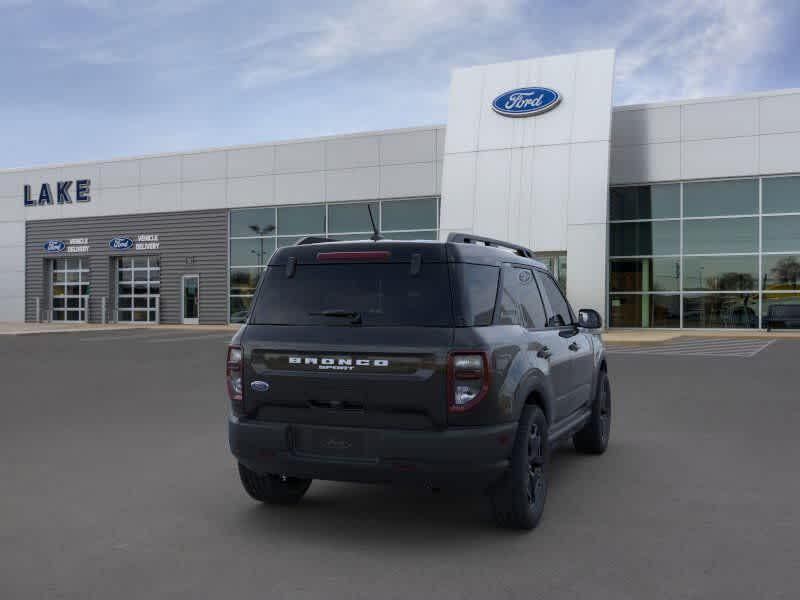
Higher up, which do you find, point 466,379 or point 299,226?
point 299,226

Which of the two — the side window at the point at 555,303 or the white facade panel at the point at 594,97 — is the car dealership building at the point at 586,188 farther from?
the side window at the point at 555,303

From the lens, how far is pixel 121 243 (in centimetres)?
3694

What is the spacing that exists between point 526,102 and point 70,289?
2385 cm

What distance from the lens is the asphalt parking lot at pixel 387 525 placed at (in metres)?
3.92

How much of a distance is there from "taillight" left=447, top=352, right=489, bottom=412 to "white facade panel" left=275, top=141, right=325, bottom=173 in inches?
1142

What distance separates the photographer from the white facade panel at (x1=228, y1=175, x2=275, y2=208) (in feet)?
111

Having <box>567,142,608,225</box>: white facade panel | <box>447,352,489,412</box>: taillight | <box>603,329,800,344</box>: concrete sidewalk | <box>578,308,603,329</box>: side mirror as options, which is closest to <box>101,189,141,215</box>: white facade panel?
<box>567,142,608,225</box>: white facade panel

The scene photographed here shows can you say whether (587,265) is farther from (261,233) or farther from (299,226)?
(261,233)

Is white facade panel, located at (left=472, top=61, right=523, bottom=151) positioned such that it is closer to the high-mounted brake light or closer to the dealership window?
the dealership window

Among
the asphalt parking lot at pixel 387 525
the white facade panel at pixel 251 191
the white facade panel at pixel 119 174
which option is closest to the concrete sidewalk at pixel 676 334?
the asphalt parking lot at pixel 387 525

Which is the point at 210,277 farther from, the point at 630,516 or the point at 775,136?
the point at 630,516

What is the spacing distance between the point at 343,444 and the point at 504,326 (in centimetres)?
119

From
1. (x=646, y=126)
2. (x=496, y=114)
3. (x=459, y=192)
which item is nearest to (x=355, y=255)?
(x=459, y=192)

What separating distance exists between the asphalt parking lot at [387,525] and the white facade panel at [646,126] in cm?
1999
